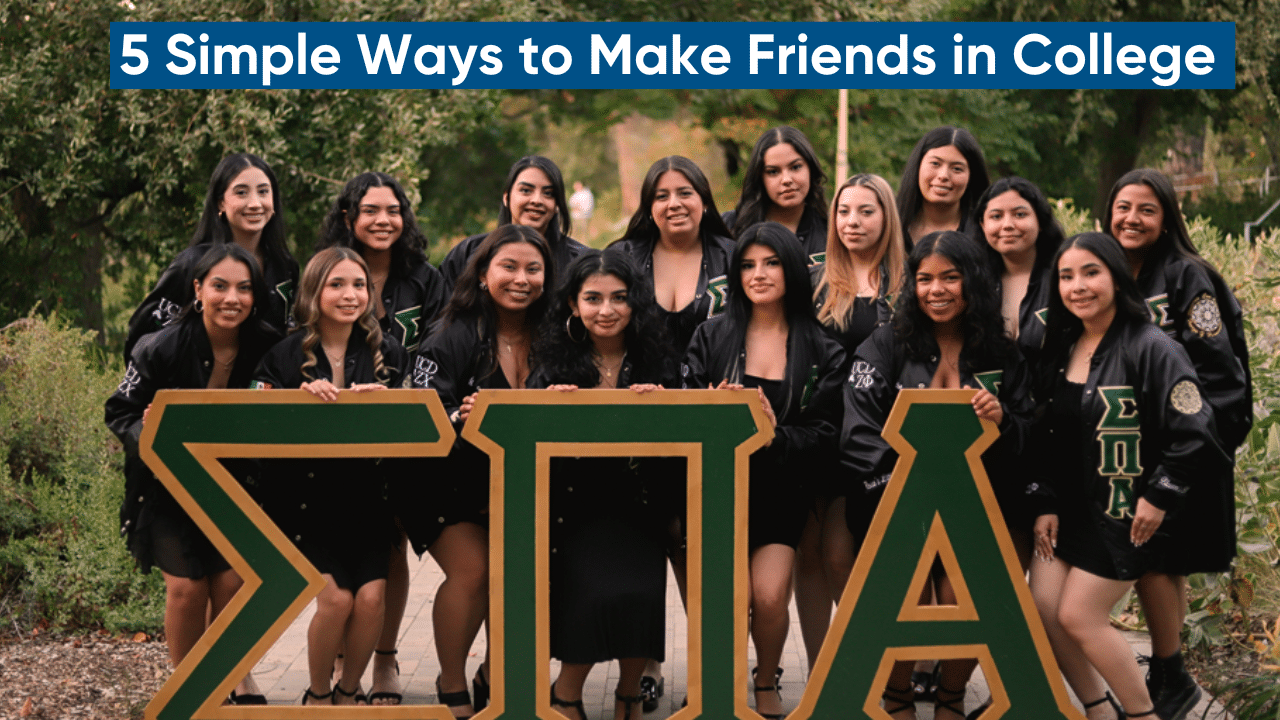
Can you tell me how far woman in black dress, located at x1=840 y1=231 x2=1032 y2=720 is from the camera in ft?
14.0

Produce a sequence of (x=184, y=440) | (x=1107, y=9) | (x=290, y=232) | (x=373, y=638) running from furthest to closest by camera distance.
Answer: (x=1107, y=9) < (x=290, y=232) < (x=373, y=638) < (x=184, y=440)

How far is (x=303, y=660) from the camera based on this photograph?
213 inches

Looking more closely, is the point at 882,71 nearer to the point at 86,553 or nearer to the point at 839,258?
the point at 839,258

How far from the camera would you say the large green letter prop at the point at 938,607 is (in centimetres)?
403

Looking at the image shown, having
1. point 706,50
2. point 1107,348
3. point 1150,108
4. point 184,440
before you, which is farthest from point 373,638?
point 1150,108

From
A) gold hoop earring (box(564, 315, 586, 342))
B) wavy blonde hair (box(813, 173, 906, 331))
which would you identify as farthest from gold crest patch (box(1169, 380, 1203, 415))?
gold hoop earring (box(564, 315, 586, 342))

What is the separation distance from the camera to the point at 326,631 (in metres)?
4.27

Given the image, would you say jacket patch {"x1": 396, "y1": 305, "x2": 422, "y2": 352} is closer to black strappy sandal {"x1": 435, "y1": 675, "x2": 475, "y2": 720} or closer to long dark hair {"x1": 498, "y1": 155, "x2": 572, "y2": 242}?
long dark hair {"x1": 498, "y1": 155, "x2": 572, "y2": 242}

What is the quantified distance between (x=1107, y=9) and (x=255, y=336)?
13.2 m

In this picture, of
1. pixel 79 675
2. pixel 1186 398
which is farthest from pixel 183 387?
pixel 1186 398

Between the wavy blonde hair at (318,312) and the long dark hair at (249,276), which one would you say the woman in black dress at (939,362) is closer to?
the wavy blonde hair at (318,312)

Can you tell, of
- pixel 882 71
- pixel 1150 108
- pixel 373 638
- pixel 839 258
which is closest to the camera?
pixel 373 638

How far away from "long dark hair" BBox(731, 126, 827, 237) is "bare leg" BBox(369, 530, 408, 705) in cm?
193

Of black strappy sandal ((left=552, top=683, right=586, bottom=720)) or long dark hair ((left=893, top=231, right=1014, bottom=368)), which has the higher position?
long dark hair ((left=893, top=231, right=1014, bottom=368))
